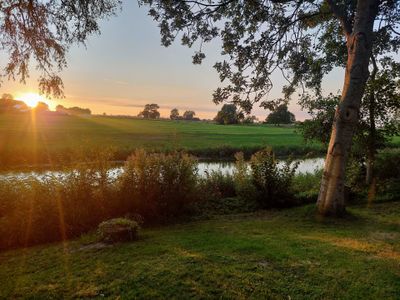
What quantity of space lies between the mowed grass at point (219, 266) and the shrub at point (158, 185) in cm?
162

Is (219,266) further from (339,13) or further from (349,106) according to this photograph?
(339,13)

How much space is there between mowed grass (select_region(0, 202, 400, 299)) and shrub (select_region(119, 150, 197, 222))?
1622 mm

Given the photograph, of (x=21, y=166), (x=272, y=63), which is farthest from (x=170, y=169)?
(x=21, y=166)

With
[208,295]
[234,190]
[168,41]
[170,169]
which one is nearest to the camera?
[208,295]

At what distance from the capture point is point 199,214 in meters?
9.95

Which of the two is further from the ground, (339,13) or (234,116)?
(339,13)

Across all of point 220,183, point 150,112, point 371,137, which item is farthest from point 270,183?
point 150,112

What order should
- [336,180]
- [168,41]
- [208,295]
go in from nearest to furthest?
[208,295] → [336,180] → [168,41]

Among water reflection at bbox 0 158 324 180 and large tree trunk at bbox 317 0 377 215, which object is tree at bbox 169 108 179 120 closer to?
water reflection at bbox 0 158 324 180

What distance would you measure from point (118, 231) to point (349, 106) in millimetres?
6865

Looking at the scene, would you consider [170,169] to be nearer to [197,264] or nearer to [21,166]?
[197,264]

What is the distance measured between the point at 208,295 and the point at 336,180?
6.21 meters

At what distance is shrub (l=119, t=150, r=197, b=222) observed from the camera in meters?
9.14

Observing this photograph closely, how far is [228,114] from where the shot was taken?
10.5m
